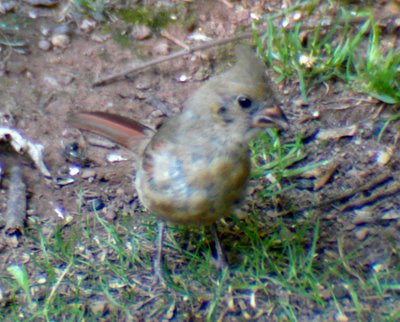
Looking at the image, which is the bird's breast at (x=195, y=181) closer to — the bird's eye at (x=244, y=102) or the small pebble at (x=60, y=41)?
the bird's eye at (x=244, y=102)

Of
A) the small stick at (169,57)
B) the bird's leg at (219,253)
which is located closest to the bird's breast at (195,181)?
the bird's leg at (219,253)

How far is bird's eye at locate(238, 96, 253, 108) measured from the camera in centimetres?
328

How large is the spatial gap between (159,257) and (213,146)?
2.54ft

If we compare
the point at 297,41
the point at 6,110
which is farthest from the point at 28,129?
the point at 297,41

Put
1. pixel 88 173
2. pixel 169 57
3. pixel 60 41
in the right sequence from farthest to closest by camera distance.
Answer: pixel 60 41, pixel 169 57, pixel 88 173

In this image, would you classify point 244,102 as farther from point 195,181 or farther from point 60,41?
point 60,41

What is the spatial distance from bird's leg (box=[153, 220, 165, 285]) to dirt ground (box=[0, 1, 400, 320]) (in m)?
0.32

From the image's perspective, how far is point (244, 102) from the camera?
3287 mm

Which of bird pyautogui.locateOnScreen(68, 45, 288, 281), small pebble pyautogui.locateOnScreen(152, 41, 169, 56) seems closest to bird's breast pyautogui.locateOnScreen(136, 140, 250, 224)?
bird pyautogui.locateOnScreen(68, 45, 288, 281)

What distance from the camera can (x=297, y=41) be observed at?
15.1 ft

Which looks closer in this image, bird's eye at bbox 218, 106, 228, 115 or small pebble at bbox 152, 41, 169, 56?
bird's eye at bbox 218, 106, 228, 115

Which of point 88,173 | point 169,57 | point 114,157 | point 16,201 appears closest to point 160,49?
point 169,57

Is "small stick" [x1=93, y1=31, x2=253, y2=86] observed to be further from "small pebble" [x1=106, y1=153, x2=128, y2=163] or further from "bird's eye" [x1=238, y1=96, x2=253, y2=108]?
"bird's eye" [x1=238, y1=96, x2=253, y2=108]

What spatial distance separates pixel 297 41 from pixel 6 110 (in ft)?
5.68
